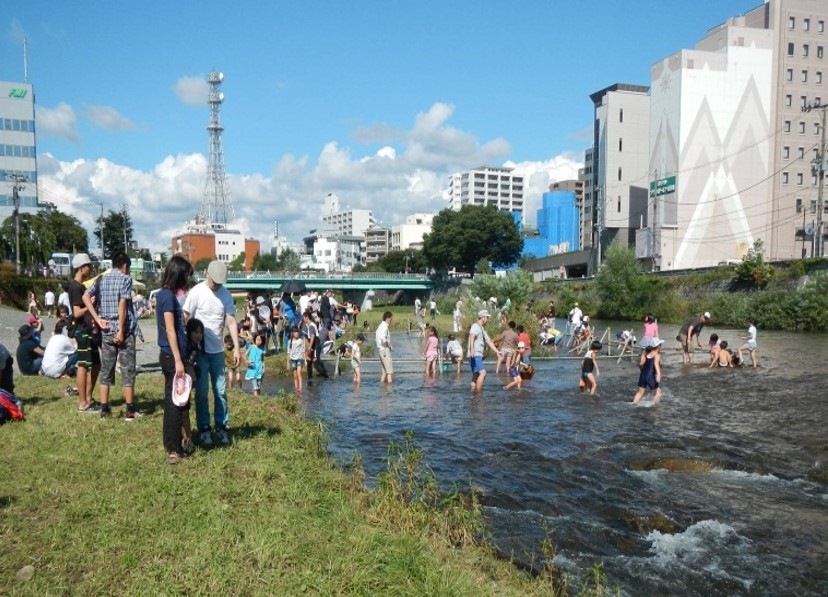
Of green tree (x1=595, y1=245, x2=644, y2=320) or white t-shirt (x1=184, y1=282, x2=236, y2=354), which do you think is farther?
green tree (x1=595, y1=245, x2=644, y2=320)

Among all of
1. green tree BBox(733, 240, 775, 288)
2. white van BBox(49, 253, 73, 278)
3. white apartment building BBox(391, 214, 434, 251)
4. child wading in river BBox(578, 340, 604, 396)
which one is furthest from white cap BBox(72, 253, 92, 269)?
white apartment building BBox(391, 214, 434, 251)

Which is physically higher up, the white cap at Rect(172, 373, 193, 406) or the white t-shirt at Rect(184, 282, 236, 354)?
the white t-shirt at Rect(184, 282, 236, 354)

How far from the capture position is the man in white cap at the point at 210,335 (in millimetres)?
7324

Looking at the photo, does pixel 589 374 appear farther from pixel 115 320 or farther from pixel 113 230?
pixel 113 230

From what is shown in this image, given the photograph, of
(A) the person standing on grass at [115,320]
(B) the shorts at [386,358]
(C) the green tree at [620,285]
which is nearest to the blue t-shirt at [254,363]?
(B) the shorts at [386,358]

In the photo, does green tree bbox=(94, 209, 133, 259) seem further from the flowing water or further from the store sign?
the flowing water

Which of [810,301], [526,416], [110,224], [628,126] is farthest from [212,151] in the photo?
[526,416]

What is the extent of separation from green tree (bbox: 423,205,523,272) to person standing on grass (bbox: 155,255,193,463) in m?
84.5

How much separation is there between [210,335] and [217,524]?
279 centimetres

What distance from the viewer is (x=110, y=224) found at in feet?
322

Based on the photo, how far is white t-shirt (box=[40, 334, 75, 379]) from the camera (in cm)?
1176

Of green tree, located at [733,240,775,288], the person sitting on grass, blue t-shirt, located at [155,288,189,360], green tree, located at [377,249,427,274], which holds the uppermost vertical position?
green tree, located at [377,249,427,274]

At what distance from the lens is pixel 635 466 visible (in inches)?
398

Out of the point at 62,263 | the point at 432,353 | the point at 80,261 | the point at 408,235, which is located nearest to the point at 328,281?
the point at 62,263
